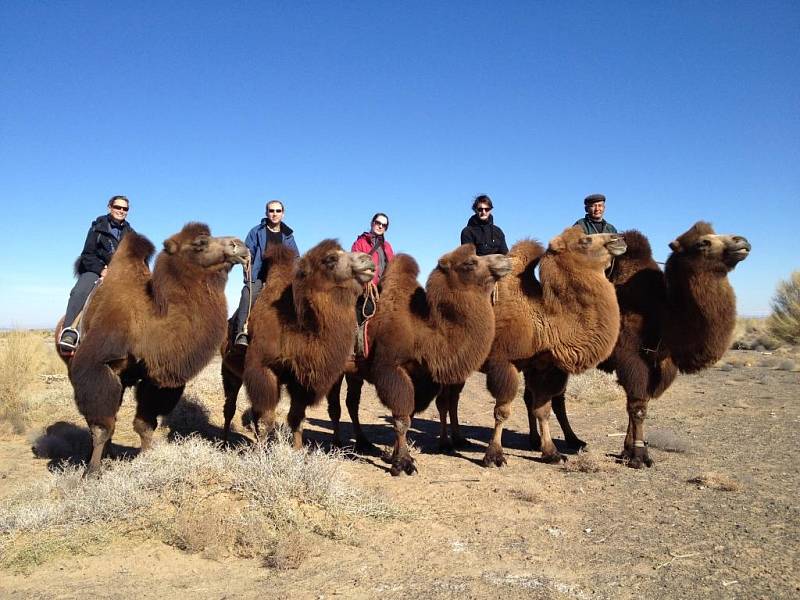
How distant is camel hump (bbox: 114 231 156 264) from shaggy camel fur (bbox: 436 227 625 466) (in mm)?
4347

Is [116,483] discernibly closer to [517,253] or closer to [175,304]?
[175,304]

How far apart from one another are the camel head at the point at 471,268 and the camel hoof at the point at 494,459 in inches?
83.7

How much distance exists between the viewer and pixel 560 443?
9.81 meters

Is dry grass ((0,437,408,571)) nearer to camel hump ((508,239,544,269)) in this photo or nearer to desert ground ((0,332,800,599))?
desert ground ((0,332,800,599))

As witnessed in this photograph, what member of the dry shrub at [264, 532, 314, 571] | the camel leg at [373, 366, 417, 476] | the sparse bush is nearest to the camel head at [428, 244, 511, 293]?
the camel leg at [373, 366, 417, 476]

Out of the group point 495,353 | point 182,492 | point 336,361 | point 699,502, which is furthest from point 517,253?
point 182,492

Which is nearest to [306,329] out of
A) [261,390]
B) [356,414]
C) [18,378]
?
[261,390]

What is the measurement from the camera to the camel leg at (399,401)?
738 cm

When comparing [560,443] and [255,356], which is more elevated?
Answer: [255,356]

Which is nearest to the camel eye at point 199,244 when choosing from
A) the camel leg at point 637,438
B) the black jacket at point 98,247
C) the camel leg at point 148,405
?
the black jacket at point 98,247

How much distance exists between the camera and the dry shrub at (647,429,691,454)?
8.80 metres

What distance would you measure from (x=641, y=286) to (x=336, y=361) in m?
4.27

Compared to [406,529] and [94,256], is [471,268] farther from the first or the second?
[94,256]

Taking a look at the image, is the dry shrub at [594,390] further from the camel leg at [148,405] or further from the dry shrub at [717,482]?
the camel leg at [148,405]
